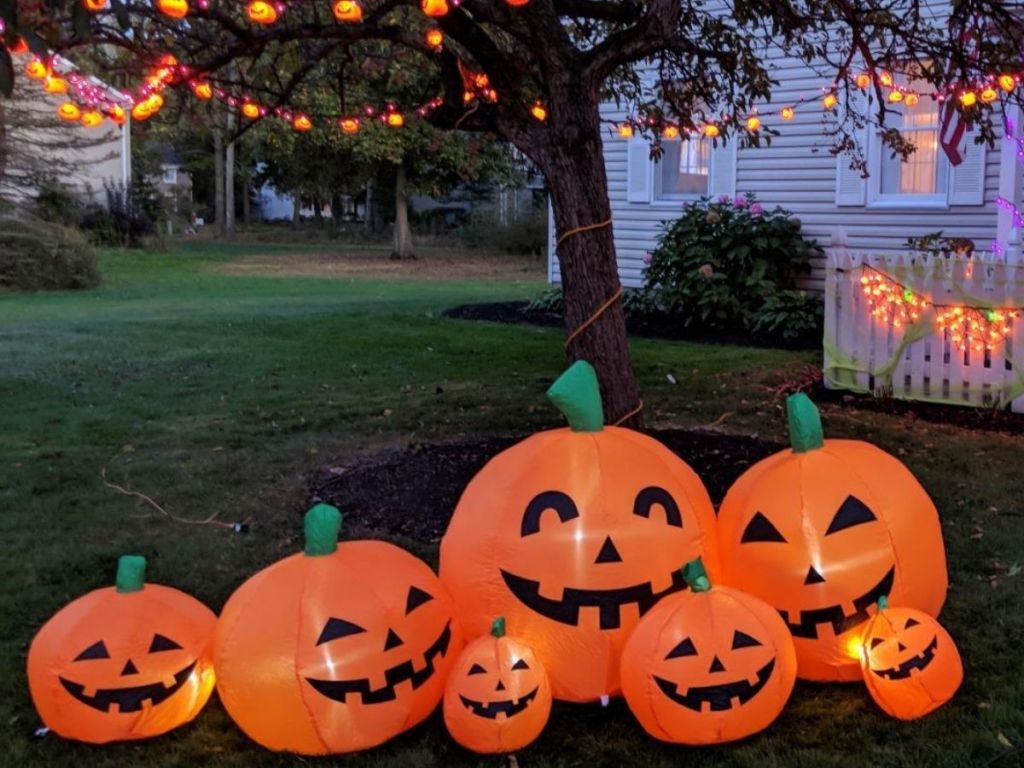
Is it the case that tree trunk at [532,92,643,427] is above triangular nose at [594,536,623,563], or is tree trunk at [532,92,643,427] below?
above

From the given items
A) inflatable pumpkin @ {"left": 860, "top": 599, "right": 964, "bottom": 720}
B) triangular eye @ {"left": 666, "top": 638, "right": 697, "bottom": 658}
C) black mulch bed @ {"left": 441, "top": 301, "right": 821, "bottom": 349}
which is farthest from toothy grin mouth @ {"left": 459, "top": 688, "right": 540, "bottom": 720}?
black mulch bed @ {"left": 441, "top": 301, "right": 821, "bottom": 349}

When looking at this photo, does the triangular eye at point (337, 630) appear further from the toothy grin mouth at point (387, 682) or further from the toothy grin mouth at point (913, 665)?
the toothy grin mouth at point (913, 665)

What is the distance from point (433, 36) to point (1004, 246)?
6.07 m

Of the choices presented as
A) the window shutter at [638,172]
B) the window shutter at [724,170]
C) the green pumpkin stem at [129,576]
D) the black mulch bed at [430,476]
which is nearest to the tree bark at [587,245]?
the black mulch bed at [430,476]

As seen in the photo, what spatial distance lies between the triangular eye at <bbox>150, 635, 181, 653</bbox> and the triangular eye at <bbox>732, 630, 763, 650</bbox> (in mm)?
1719

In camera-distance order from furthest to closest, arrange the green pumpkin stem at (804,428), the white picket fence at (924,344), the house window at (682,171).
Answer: the house window at (682,171)
the white picket fence at (924,344)
the green pumpkin stem at (804,428)

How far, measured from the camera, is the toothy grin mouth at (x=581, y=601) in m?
3.19

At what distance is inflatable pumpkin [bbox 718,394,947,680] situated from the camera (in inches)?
130

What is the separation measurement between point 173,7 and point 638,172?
10798 mm

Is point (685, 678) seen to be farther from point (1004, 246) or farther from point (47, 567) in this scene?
point (1004, 246)

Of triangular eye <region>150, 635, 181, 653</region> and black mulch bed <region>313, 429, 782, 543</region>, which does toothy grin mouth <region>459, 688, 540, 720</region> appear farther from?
black mulch bed <region>313, 429, 782, 543</region>

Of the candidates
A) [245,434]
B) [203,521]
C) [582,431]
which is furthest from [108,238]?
[582,431]

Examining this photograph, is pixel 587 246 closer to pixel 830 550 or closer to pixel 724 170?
pixel 830 550

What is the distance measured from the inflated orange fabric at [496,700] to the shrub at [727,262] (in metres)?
9.70
